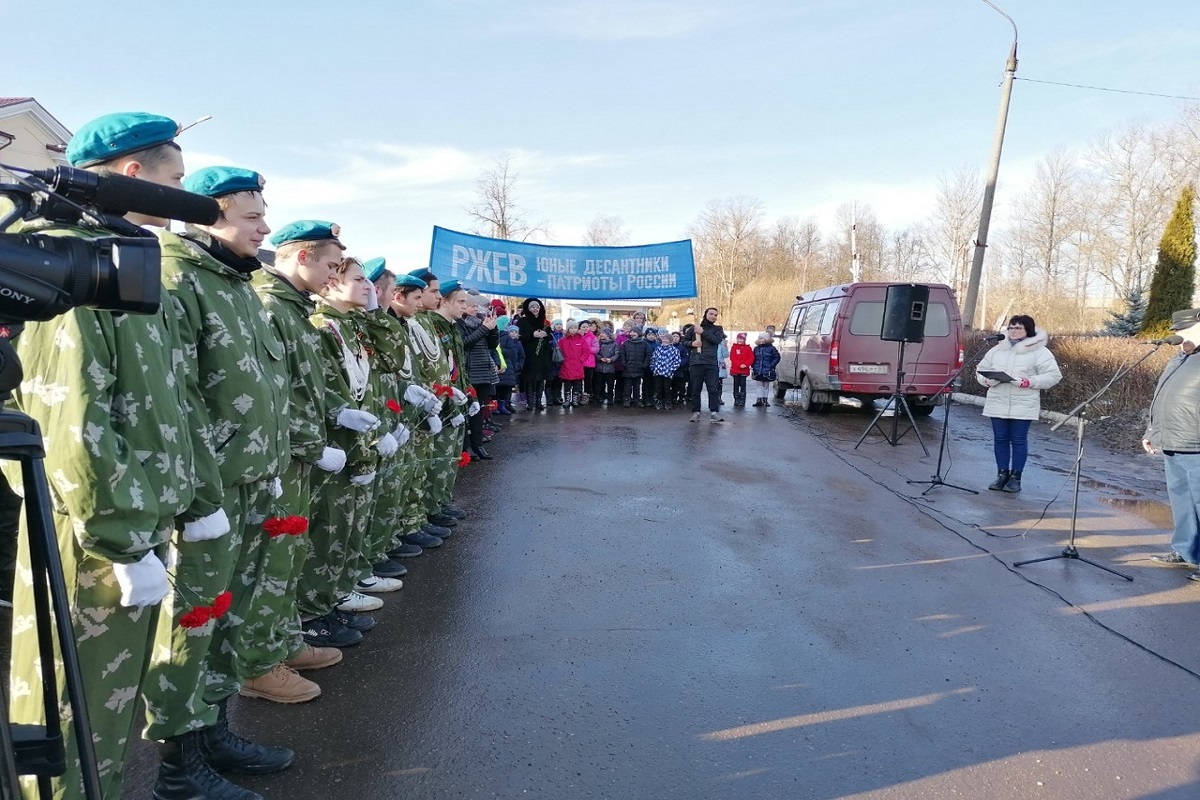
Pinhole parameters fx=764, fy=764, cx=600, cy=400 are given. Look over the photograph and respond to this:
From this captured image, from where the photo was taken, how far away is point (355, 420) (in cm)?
362

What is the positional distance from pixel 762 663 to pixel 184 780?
2.38 m

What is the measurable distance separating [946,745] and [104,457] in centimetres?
297

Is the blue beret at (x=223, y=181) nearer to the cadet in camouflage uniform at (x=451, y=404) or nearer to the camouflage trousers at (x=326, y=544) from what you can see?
the camouflage trousers at (x=326, y=544)

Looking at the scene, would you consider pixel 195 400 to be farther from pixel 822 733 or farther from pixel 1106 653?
pixel 1106 653

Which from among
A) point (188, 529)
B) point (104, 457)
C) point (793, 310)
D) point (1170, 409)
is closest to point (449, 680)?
point (188, 529)

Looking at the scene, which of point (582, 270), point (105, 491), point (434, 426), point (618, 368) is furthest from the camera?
point (582, 270)

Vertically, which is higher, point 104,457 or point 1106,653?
point 104,457

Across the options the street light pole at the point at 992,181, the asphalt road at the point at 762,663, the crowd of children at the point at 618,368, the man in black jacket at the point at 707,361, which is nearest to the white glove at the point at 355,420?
the asphalt road at the point at 762,663

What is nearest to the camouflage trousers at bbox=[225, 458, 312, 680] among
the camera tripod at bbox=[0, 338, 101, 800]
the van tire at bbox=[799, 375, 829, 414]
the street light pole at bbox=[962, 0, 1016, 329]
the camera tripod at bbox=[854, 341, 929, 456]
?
the camera tripod at bbox=[0, 338, 101, 800]

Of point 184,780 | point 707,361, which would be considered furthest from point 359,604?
point 707,361

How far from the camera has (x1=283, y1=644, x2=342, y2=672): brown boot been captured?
3.39 m

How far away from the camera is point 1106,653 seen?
12.4ft

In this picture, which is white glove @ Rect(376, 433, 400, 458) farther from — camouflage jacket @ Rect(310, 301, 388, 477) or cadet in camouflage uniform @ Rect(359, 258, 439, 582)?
cadet in camouflage uniform @ Rect(359, 258, 439, 582)

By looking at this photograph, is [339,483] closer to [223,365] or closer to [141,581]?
[223,365]
